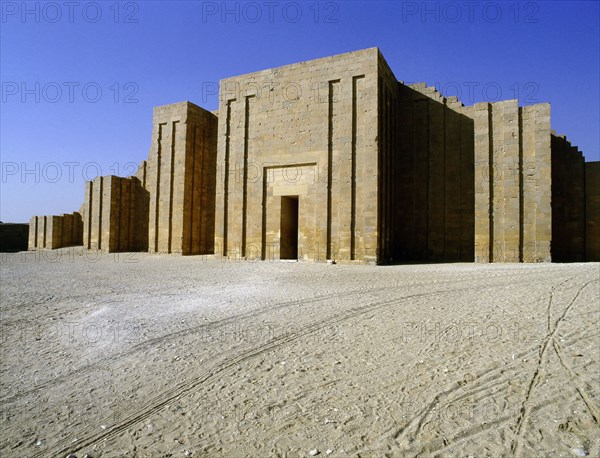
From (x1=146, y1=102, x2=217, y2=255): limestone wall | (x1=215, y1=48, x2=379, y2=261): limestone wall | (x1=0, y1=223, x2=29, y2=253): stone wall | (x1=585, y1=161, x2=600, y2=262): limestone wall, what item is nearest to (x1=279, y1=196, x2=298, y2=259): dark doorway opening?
(x1=215, y1=48, x2=379, y2=261): limestone wall

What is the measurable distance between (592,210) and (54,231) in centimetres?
3072

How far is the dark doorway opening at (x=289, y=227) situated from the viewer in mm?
16609

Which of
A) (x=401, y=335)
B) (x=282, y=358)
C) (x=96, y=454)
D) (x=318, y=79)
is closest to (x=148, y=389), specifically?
(x=96, y=454)

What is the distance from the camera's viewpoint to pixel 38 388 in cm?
361

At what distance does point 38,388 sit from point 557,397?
195 inches

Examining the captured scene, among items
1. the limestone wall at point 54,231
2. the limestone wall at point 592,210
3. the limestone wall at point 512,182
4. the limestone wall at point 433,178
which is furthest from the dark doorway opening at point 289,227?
the limestone wall at point 54,231

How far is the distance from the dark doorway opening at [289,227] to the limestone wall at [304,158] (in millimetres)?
299

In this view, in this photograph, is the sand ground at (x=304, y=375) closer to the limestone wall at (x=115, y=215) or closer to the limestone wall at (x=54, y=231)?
the limestone wall at (x=115, y=215)

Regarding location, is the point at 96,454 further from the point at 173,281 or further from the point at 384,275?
the point at 384,275

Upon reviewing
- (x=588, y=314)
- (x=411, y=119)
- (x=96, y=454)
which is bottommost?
(x=96, y=454)

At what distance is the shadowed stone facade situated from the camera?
584 inches

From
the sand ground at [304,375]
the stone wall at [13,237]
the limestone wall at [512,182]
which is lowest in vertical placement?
the sand ground at [304,375]

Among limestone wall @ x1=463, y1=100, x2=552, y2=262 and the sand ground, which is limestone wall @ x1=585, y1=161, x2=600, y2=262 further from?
the sand ground

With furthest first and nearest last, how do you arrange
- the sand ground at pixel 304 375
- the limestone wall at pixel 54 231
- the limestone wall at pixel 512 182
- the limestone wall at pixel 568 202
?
the limestone wall at pixel 54 231
the limestone wall at pixel 568 202
the limestone wall at pixel 512 182
the sand ground at pixel 304 375
